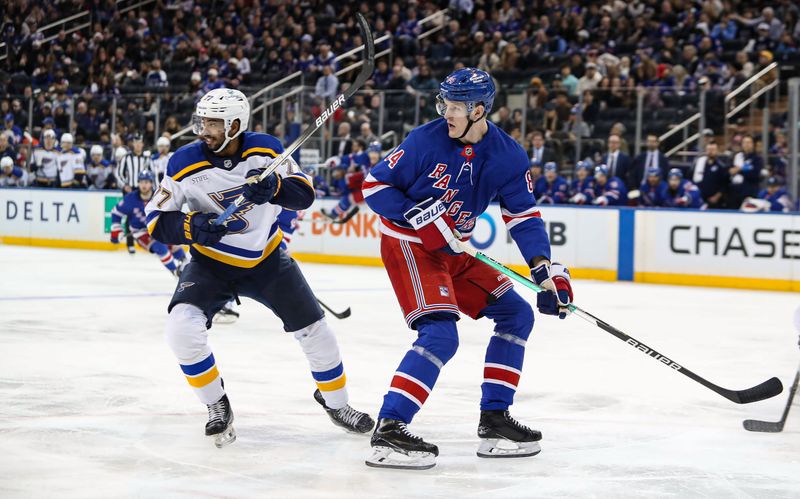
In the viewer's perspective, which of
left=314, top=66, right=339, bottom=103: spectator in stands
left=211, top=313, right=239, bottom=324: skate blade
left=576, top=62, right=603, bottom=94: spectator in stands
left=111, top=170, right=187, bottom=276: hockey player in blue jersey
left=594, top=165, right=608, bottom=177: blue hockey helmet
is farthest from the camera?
left=314, top=66, right=339, bottom=103: spectator in stands

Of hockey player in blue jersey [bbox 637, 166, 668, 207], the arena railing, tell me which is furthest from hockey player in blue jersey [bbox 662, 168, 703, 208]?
the arena railing

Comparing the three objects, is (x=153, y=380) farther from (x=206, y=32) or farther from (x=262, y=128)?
(x=206, y=32)

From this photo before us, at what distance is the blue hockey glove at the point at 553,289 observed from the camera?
12.2 ft

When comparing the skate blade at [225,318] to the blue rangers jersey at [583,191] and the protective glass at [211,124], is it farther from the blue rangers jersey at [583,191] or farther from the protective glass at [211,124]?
the blue rangers jersey at [583,191]

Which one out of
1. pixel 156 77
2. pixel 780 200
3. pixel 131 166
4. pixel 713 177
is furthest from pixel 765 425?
pixel 156 77

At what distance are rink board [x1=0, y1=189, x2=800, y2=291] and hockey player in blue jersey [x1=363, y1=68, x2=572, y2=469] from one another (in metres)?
7.17

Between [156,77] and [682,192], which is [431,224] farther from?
[156,77]

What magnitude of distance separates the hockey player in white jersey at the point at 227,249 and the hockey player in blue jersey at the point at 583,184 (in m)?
7.86

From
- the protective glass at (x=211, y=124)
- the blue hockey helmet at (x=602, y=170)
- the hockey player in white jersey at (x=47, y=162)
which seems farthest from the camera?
the hockey player in white jersey at (x=47, y=162)

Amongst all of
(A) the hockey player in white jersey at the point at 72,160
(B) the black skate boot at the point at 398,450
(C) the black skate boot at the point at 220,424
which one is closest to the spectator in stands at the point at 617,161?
(A) the hockey player in white jersey at the point at 72,160

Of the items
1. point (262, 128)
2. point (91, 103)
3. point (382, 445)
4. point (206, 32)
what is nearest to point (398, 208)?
point (382, 445)

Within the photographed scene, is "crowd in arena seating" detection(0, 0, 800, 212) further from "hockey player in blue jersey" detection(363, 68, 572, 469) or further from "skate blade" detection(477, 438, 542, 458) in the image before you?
"skate blade" detection(477, 438, 542, 458)

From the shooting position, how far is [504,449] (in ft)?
12.6

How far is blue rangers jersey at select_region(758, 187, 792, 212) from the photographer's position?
10562 mm
